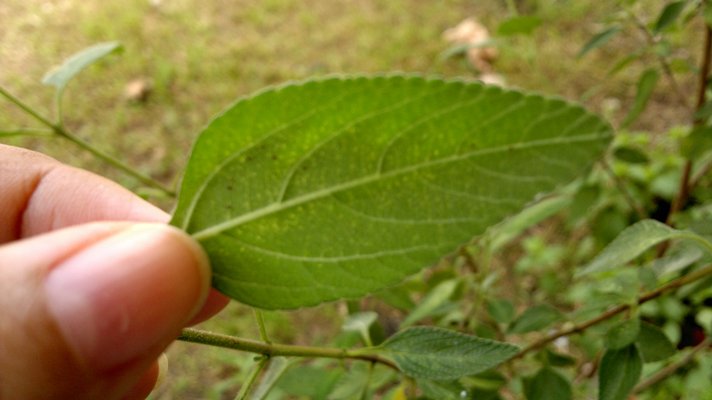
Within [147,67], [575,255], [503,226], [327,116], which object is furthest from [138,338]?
[147,67]

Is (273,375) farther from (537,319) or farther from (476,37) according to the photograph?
(476,37)

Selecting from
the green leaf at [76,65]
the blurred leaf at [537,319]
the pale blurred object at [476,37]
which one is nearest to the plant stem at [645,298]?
the blurred leaf at [537,319]

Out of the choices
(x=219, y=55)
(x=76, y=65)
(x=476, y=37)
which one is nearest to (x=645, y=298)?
(x=76, y=65)

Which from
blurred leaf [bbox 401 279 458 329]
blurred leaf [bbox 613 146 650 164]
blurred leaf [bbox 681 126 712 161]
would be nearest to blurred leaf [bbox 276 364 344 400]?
blurred leaf [bbox 401 279 458 329]

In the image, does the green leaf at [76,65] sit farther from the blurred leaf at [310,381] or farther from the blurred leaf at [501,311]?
the blurred leaf at [501,311]

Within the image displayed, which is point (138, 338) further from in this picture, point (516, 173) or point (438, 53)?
point (438, 53)

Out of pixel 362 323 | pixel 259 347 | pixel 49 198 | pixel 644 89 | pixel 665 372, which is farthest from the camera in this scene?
pixel 665 372

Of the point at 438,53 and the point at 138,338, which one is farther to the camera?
the point at 438,53
